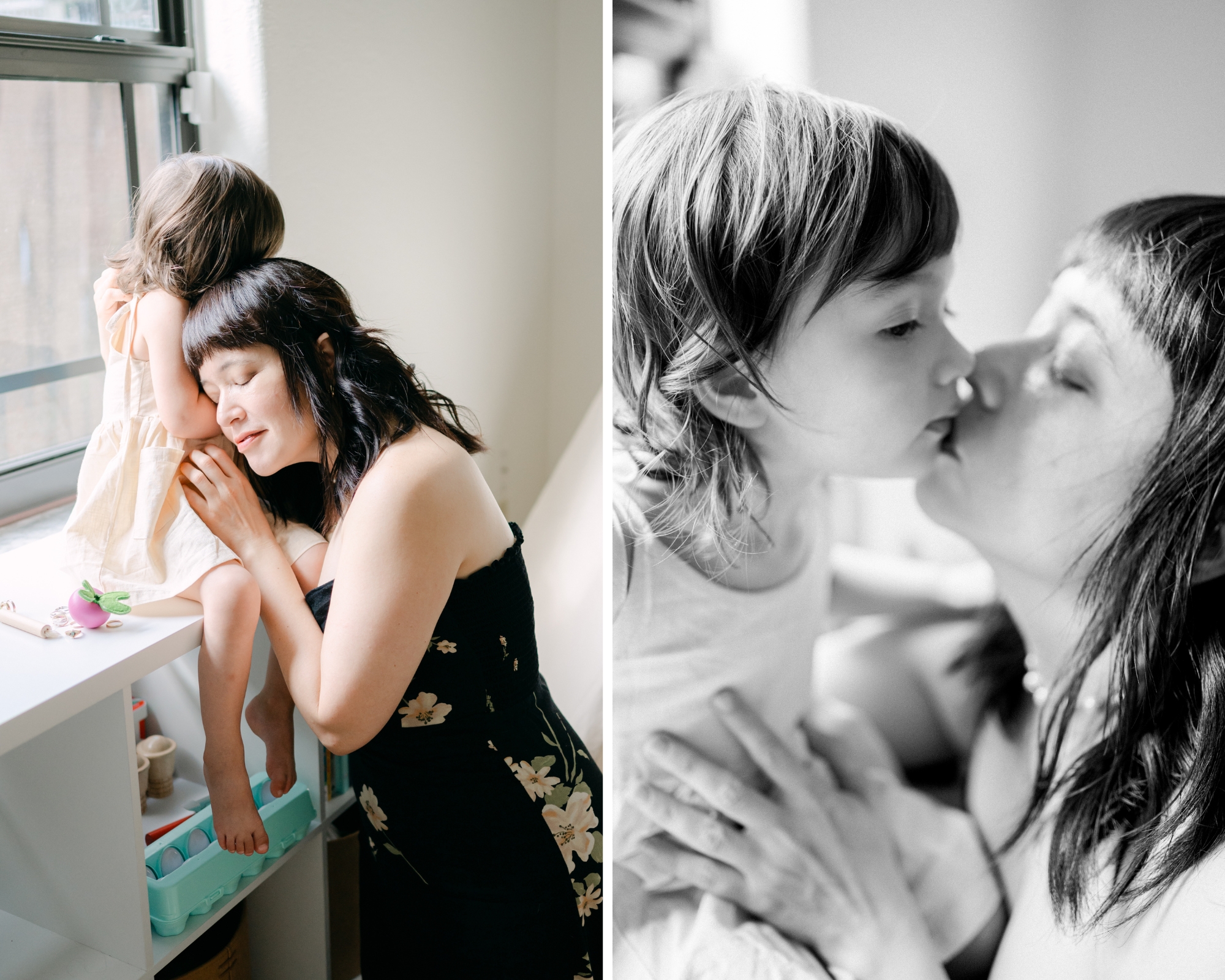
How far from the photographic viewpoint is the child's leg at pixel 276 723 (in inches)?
47.3

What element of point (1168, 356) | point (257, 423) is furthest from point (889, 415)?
point (257, 423)

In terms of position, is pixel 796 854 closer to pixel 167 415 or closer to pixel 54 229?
pixel 167 415

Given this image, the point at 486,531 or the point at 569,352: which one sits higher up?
the point at 569,352

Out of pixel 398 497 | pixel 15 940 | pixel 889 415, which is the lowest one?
pixel 15 940

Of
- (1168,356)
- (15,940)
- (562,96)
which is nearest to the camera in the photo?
(1168,356)

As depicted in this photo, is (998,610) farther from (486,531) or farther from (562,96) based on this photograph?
(562,96)

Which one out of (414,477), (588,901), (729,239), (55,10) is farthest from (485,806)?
(55,10)

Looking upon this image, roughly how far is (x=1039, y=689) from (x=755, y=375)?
Result: 1.11 ft

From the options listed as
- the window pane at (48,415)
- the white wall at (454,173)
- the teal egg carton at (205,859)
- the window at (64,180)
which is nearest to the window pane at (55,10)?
the window at (64,180)

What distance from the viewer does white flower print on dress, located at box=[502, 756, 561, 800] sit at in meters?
1.17

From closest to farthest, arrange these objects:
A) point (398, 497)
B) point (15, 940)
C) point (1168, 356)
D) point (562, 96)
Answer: point (1168, 356) → point (398, 497) → point (15, 940) → point (562, 96)

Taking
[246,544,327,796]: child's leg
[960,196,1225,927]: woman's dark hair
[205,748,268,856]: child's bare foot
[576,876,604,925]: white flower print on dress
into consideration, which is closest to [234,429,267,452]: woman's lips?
[246,544,327,796]: child's leg

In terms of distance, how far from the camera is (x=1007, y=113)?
27.4 inches

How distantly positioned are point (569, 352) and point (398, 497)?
0.60 meters
